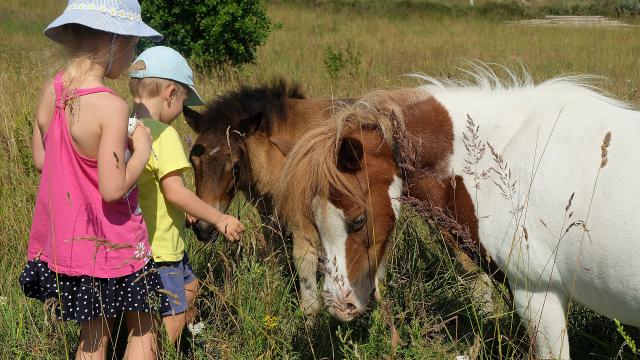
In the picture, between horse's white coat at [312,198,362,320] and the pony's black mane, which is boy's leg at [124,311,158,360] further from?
the pony's black mane

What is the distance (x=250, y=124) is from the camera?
3.92 metres

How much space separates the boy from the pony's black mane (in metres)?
0.82

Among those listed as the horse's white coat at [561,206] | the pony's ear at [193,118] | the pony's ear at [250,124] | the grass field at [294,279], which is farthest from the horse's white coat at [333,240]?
the pony's ear at [193,118]

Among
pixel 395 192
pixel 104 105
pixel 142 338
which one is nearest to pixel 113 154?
pixel 104 105

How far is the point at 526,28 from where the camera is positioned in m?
19.3

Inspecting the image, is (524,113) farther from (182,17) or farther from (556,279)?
(182,17)

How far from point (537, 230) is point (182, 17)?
29.3 feet

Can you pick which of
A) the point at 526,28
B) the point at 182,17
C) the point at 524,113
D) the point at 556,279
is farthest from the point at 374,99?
the point at 526,28

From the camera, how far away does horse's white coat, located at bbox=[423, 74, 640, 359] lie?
93.0 inches

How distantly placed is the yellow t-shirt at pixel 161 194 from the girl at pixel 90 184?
235mm

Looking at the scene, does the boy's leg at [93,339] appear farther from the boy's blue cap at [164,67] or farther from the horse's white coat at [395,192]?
the horse's white coat at [395,192]

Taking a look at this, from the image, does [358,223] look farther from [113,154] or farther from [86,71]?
[86,71]

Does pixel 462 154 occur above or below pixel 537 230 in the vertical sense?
above

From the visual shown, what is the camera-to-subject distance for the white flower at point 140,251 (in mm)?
2420
